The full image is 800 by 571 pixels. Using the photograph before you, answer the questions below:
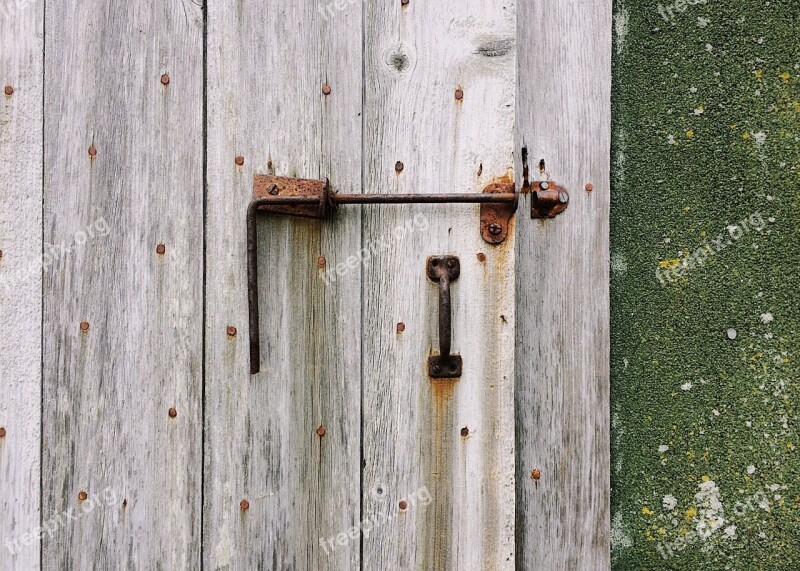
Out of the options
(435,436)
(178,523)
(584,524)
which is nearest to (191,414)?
(178,523)

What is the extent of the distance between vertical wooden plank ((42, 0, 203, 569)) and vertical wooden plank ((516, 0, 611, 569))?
1.51 ft

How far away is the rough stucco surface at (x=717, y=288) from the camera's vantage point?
2.56 feet

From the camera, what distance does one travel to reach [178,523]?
2.42 ft

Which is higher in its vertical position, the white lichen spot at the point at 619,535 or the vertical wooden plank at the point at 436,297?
the vertical wooden plank at the point at 436,297

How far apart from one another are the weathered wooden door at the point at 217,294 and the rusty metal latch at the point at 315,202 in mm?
24

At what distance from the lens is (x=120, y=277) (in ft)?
2.44

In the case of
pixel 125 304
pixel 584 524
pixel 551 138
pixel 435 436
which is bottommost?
pixel 584 524

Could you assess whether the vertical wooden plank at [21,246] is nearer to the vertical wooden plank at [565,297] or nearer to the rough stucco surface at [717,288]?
the vertical wooden plank at [565,297]

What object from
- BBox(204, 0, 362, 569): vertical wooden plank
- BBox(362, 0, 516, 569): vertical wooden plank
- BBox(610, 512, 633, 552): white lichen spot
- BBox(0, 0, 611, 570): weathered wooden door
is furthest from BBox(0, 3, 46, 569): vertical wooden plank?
BBox(610, 512, 633, 552): white lichen spot

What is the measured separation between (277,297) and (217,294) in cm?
8

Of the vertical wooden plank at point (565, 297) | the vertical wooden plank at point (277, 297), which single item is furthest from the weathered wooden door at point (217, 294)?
the vertical wooden plank at point (565, 297)

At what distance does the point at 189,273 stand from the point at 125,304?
10cm

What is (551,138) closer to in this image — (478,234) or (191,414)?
(478,234)

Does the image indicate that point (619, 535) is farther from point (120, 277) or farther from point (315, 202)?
point (120, 277)
